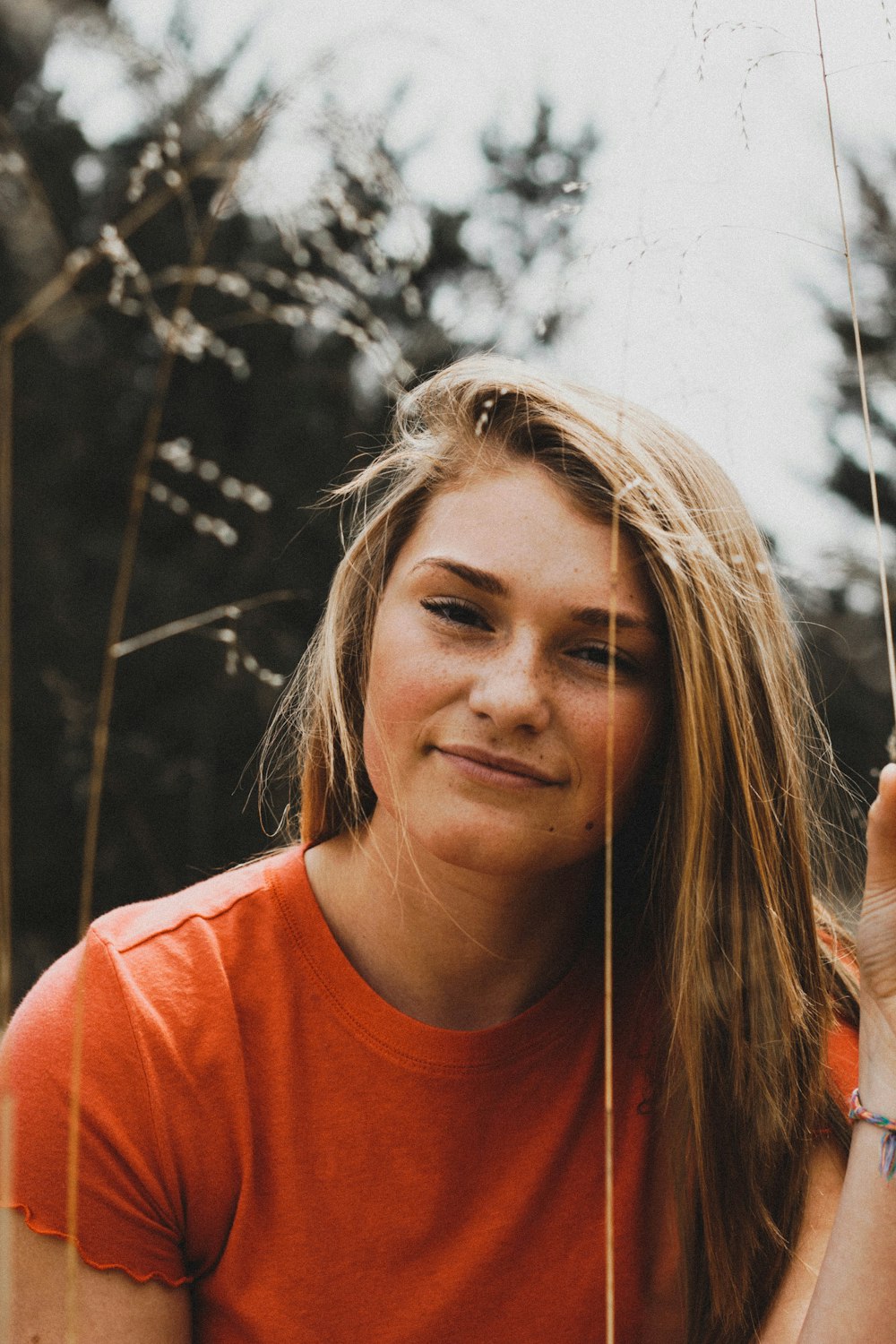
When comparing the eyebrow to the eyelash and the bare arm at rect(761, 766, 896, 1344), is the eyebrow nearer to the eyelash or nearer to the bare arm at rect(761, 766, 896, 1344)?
the eyelash

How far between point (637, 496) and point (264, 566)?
1981mm

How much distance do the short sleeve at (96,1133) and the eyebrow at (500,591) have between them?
0.59m

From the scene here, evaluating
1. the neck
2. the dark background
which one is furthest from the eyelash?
the dark background

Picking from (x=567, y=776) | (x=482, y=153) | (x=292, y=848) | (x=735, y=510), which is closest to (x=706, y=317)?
(x=735, y=510)

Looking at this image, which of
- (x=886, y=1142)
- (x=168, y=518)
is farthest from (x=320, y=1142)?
(x=168, y=518)

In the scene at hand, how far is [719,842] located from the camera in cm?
152

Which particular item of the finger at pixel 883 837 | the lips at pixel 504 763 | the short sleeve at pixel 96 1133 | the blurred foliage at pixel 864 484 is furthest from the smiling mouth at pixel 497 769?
the blurred foliage at pixel 864 484

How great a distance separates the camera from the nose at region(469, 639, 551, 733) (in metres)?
1.31

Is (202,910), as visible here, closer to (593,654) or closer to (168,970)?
(168,970)

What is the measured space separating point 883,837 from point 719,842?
0.30m

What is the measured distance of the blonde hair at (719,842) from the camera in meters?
1.44

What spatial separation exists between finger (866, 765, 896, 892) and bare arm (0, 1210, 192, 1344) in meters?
0.90

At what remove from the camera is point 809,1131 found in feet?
4.87

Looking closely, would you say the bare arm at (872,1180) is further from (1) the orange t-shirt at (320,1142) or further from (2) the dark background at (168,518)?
(2) the dark background at (168,518)
